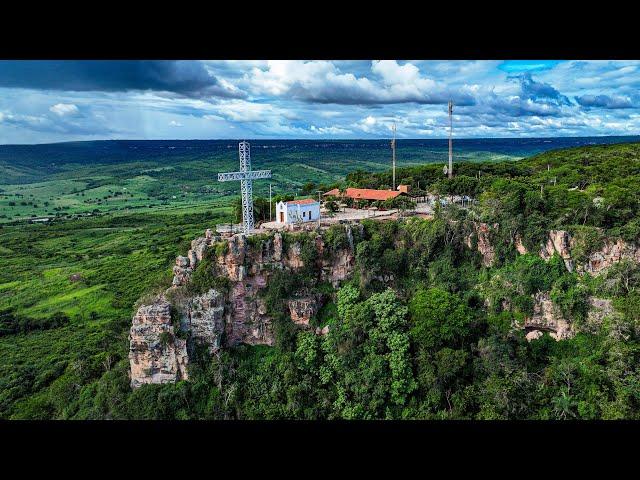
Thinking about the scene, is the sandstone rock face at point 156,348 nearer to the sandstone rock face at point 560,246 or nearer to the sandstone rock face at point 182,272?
the sandstone rock face at point 182,272

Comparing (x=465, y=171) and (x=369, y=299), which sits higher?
(x=465, y=171)

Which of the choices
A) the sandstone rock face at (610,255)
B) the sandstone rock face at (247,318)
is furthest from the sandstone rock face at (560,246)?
the sandstone rock face at (247,318)

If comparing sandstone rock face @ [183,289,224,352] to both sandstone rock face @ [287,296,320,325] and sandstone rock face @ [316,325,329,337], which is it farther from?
sandstone rock face @ [316,325,329,337]

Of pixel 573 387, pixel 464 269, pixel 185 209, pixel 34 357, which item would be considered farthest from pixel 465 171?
pixel 185 209

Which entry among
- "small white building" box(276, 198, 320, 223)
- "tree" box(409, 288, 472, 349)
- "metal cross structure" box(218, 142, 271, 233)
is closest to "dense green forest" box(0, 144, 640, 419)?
"tree" box(409, 288, 472, 349)
